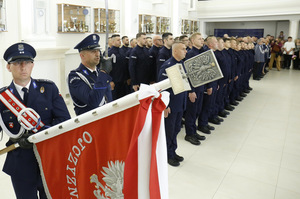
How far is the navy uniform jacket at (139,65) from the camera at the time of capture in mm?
5531

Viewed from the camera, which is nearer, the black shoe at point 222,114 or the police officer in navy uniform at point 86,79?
the police officer in navy uniform at point 86,79

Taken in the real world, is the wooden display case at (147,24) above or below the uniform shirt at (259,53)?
above

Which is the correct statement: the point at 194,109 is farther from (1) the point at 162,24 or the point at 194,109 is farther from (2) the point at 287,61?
(2) the point at 287,61

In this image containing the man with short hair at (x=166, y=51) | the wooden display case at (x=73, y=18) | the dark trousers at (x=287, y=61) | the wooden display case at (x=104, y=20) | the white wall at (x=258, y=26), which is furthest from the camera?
the white wall at (x=258, y=26)

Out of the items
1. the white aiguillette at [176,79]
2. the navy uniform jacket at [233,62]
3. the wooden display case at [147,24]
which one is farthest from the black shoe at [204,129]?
the wooden display case at [147,24]

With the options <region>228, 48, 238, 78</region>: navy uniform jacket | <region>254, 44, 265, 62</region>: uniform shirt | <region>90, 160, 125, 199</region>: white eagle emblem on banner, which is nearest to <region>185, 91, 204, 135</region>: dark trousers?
<region>228, 48, 238, 78</region>: navy uniform jacket

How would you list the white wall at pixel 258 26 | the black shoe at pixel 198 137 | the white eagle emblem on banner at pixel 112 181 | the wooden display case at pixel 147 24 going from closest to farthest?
the white eagle emblem on banner at pixel 112 181 → the black shoe at pixel 198 137 → the wooden display case at pixel 147 24 → the white wall at pixel 258 26

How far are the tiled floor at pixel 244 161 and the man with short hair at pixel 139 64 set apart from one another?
1.48 meters

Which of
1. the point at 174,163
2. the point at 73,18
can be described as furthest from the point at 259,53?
the point at 174,163

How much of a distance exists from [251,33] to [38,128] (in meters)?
18.2

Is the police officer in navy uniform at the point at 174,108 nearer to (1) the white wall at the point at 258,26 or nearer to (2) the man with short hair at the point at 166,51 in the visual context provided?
(2) the man with short hair at the point at 166,51

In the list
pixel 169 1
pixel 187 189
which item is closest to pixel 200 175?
pixel 187 189

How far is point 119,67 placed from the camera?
597cm

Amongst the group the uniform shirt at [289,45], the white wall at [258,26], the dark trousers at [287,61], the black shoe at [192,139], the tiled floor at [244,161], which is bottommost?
the tiled floor at [244,161]
